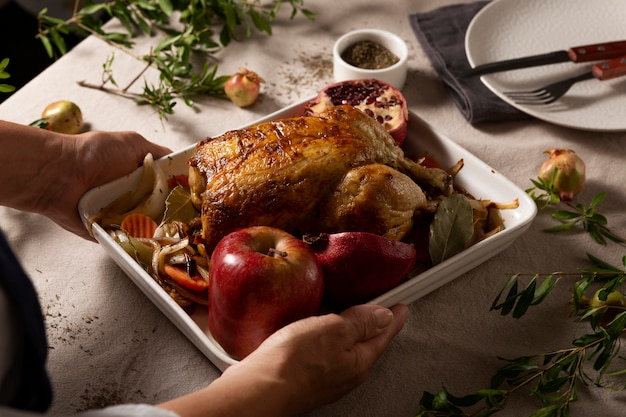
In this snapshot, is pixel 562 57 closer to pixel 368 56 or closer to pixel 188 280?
pixel 368 56

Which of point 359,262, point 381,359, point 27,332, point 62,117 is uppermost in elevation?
point 27,332

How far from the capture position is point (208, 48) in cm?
230

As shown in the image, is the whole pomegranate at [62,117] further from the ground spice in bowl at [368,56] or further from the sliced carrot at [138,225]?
the ground spice in bowl at [368,56]

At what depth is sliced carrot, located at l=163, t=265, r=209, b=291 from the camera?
1429 mm

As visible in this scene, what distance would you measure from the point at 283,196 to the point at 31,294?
0.64 m

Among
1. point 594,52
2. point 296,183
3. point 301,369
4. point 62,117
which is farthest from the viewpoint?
point 594,52

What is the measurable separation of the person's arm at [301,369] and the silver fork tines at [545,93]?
3.15 ft

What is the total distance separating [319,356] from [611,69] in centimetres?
136

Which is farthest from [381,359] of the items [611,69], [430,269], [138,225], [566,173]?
[611,69]

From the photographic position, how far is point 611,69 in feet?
6.72

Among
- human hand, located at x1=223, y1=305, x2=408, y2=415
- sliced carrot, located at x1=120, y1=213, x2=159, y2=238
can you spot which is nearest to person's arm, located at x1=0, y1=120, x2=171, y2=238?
sliced carrot, located at x1=120, y1=213, x2=159, y2=238

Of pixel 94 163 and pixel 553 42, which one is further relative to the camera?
pixel 553 42

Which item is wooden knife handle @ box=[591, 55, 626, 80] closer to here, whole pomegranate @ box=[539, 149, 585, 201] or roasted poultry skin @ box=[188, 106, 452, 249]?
whole pomegranate @ box=[539, 149, 585, 201]

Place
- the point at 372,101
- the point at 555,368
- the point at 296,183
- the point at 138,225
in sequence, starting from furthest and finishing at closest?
the point at 372,101 → the point at 138,225 → the point at 296,183 → the point at 555,368
